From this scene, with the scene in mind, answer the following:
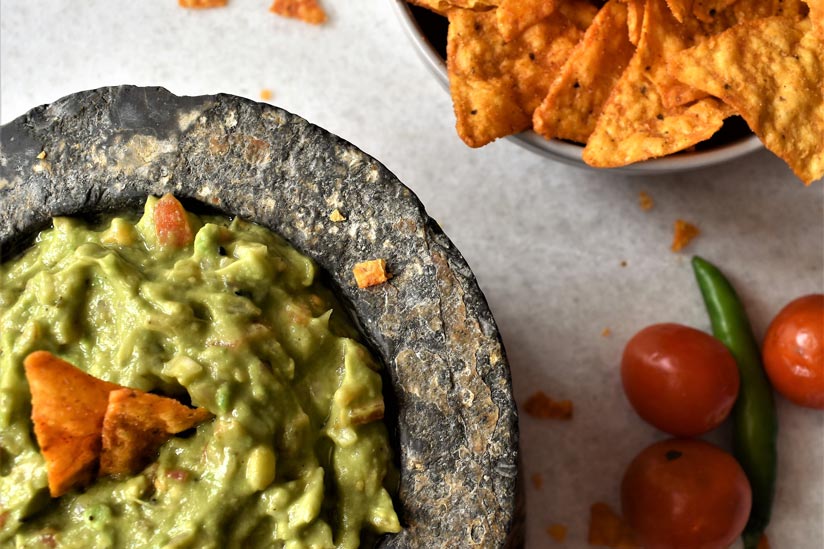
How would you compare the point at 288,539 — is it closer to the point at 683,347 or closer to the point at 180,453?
the point at 180,453

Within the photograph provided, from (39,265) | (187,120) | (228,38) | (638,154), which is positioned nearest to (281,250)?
(187,120)

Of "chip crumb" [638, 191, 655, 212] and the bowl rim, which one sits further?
"chip crumb" [638, 191, 655, 212]

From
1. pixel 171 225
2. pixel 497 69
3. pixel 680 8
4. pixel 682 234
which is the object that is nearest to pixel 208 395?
pixel 171 225

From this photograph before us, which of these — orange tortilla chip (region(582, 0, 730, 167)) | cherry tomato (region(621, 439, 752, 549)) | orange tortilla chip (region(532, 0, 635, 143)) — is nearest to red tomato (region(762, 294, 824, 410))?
cherry tomato (region(621, 439, 752, 549))

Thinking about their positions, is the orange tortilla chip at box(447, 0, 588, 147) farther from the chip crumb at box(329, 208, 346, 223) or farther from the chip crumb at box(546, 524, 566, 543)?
the chip crumb at box(546, 524, 566, 543)

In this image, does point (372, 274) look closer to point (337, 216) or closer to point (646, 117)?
point (337, 216)

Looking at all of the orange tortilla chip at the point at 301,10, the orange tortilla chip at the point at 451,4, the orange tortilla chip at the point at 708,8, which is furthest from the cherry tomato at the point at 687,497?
the orange tortilla chip at the point at 301,10
